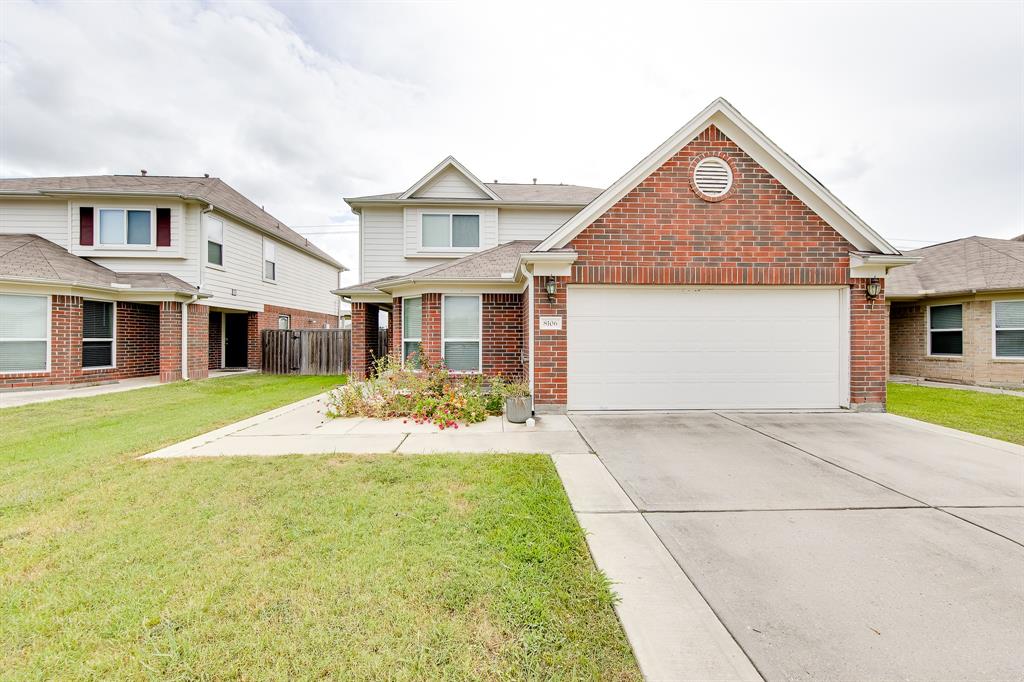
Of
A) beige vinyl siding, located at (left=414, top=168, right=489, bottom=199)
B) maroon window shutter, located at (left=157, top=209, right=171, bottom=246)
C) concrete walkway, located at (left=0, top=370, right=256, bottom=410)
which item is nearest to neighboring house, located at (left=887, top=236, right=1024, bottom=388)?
beige vinyl siding, located at (left=414, top=168, right=489, bottom=199)

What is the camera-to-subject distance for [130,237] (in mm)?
13406

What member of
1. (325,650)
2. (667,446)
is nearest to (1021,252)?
(667,446)

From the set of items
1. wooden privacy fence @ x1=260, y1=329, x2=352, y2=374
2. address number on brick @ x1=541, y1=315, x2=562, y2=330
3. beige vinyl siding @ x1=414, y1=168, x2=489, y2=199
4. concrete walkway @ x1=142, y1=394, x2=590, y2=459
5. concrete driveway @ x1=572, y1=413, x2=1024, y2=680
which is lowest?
concrete driveway @ x1=572, y1=413, x2=1024, y2=680

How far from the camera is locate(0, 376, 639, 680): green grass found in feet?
6.43

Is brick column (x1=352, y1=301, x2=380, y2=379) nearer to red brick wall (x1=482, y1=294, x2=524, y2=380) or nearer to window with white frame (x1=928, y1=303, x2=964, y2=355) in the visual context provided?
red brick wall (x1=482, y1=294, x2=524, y2=380)

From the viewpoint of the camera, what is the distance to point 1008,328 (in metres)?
11.3

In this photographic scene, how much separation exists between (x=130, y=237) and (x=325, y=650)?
56.9ft

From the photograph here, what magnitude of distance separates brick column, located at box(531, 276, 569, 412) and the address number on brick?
0.20 feet

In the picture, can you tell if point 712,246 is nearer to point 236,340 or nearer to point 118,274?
point 118,274

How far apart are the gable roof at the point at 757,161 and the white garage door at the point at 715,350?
126 centimetres

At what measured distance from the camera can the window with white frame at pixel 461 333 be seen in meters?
9.67

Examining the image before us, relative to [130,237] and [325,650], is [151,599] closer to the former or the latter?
[325,650]

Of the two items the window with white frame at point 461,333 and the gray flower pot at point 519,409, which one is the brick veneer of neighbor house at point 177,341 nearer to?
the window with white frame at point 461,333

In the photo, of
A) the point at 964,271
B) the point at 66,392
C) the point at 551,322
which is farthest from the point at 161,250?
the point at 964,271
